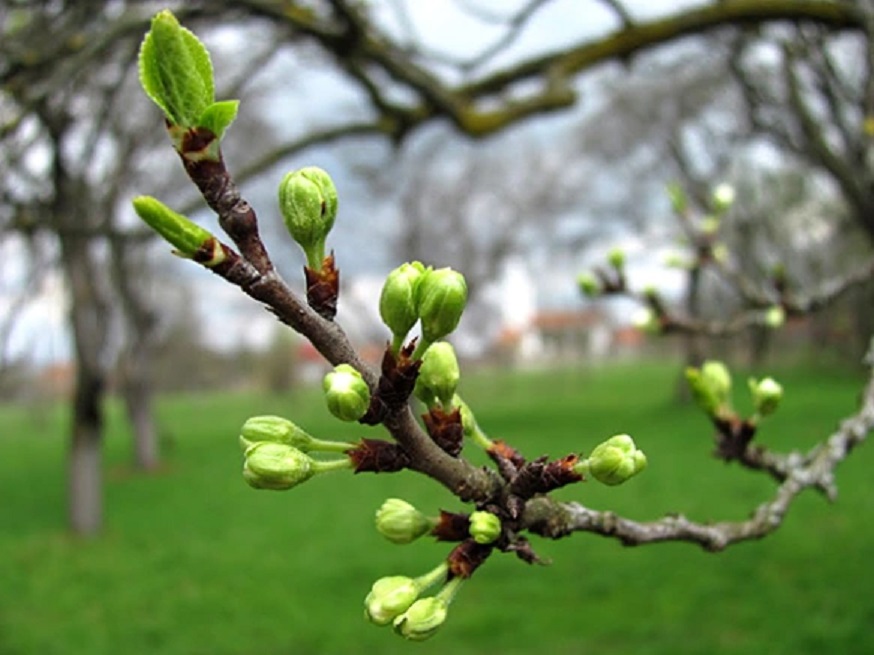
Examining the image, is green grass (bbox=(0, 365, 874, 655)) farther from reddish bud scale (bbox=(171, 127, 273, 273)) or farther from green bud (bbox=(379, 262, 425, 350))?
reddish bud scale (bbox=(171, 127, 273, 273))

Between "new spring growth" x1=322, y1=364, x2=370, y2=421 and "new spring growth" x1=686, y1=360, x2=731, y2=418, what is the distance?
2.77ft

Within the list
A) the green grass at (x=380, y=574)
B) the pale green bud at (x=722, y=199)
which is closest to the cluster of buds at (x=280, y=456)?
the pale green bud at (x=722, y=199)

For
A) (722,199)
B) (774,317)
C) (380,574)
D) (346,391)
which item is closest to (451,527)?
(346,391)

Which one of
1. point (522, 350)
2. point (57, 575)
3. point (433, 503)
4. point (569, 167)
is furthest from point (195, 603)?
point (522, 350)

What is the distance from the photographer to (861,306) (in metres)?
23.7

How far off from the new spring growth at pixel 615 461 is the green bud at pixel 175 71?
0.55m

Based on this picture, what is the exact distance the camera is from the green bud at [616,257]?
2.80 metres

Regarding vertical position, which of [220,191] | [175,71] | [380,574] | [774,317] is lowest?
[380,574]

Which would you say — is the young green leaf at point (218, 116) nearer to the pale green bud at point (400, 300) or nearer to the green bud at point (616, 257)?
the pale green bud at point (400, 300)

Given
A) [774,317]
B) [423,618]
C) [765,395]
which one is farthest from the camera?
[774,317]

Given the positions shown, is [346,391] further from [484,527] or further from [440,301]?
[484,527]

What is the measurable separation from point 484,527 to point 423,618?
12 cm

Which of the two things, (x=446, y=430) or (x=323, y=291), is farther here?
(x=446, y=430)

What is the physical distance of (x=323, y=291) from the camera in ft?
2.85
